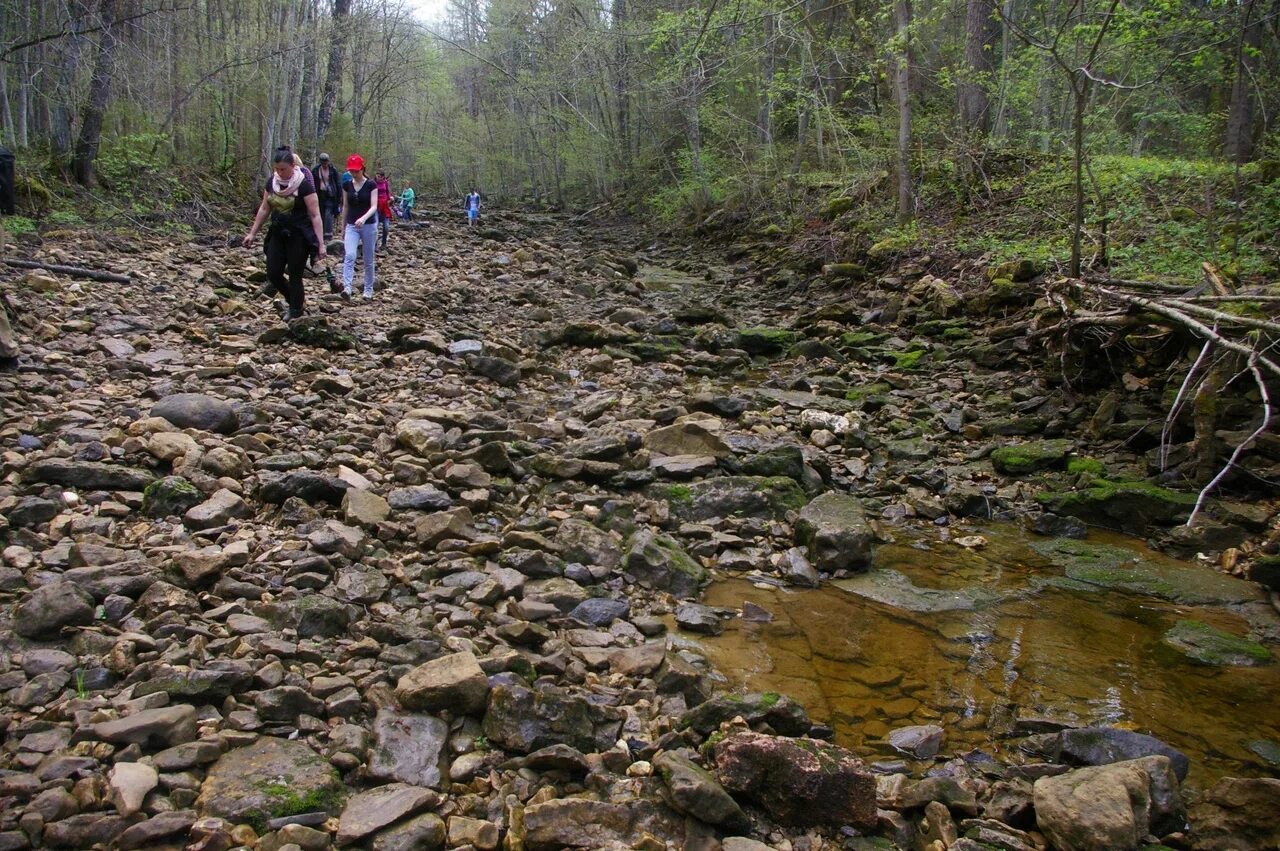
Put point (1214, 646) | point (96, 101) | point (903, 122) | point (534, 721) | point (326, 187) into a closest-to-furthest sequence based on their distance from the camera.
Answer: point (534, 721), point (1214, 646), point (326, 187), point (96, 101), point (903, 122)

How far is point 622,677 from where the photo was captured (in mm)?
3949

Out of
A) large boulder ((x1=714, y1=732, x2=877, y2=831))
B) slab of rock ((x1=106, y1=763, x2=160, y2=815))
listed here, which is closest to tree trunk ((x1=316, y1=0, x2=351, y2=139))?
slab of rock ((x1=106, y1=763, x2=160, y2=815))

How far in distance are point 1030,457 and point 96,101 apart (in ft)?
49.0

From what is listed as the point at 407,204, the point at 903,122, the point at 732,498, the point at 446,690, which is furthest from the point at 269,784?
the point at 407,204

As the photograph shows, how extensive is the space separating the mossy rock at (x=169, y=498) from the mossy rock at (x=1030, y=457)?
6.58m

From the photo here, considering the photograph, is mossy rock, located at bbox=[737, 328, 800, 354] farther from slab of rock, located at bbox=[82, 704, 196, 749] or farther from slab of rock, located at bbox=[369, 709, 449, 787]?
slab of rock, located at bbox=[82, 704, 196, 749]

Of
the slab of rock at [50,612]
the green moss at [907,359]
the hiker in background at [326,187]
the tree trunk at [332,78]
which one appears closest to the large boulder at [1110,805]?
the slab of rock at [50,612]

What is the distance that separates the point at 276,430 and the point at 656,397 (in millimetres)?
4320

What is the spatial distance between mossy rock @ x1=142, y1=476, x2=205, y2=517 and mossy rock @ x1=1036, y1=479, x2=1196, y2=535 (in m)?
6.39

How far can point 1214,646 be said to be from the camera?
4.67 metres

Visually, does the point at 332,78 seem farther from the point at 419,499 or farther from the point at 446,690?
the point at 446,690

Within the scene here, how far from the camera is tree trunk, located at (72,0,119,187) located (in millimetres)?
12358

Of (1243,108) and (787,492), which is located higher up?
(1243,108)

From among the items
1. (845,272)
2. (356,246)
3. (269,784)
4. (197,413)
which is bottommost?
(269,784)
